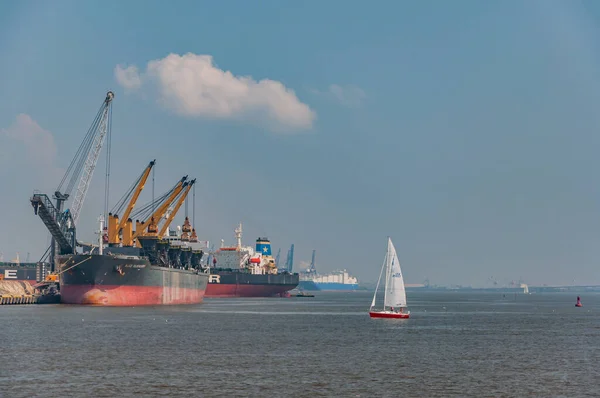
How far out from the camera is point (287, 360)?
6069 centimetres

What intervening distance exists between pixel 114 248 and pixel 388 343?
106 meters

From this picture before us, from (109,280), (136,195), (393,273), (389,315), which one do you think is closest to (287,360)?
(393,273)

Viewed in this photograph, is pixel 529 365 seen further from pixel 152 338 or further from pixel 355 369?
pixel 152 338

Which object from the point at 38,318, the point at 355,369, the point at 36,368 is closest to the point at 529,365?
the point at 355,369

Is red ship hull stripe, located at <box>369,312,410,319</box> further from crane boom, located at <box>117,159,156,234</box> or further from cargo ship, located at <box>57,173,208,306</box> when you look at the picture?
crane boom, located at <box>117,159,156,234</box>

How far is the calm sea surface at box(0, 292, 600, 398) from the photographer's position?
47.6 metres

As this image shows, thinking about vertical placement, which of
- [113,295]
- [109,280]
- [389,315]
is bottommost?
[389,315]

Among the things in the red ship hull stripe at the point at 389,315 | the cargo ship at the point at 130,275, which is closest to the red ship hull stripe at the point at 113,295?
the cargo ship at the point at 130,275

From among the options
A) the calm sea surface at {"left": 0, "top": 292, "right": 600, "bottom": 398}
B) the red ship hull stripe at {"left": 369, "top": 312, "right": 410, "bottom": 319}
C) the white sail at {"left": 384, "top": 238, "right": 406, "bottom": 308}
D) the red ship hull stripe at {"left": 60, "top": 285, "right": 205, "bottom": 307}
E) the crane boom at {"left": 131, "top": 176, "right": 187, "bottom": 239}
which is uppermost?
the crane boom at {"left": 131, "top": 176, "right": 187, "bottom": 239}

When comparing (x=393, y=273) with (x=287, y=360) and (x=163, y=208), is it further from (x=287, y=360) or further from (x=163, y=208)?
(x=163, y=208)

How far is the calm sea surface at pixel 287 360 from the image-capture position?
47562mm

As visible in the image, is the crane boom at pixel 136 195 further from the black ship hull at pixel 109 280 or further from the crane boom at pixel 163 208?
the black ship hull at pixel 109 280

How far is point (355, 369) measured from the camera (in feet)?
184

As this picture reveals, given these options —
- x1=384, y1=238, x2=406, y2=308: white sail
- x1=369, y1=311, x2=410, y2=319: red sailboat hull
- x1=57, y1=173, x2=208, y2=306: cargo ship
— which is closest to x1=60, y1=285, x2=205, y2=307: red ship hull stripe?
x1=57, y1=173, x2=208, y2=306: cargo ship
